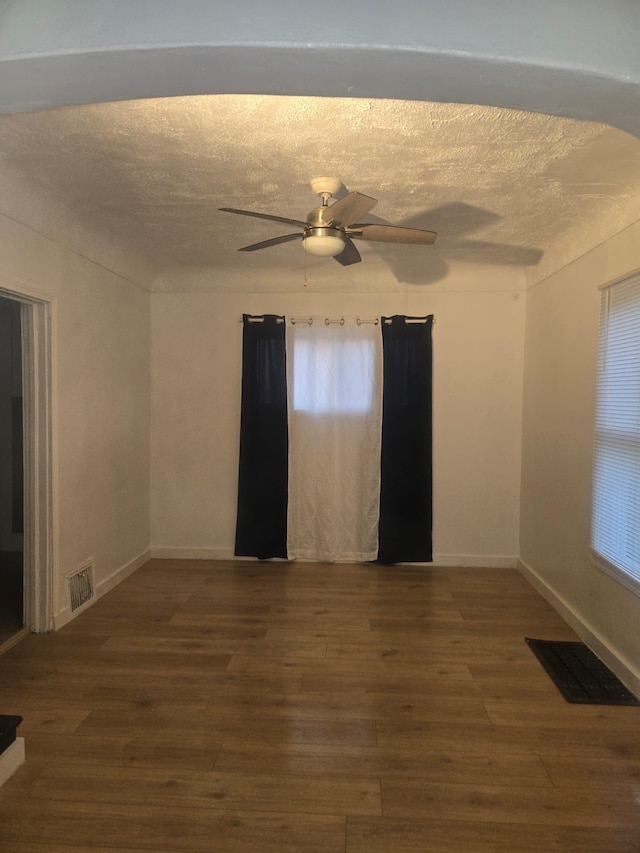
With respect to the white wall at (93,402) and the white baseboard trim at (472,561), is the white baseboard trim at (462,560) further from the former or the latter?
the white wall at (93,402)

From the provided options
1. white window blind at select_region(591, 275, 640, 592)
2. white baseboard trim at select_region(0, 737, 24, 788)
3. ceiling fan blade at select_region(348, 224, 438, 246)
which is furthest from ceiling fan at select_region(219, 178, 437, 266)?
white baseboard trim at select_region(0, 737, 24, 788)

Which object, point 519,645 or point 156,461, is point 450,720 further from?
point 156,461

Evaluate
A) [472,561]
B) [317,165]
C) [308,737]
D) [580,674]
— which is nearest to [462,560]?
[472,561]

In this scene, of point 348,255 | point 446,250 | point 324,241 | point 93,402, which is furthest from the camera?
point 446,250

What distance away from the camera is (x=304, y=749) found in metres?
2.29

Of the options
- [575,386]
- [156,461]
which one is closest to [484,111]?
[575,386]

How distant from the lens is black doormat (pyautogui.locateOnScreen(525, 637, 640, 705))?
2.68 m

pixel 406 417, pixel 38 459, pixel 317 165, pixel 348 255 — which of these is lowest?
pixel 38 459

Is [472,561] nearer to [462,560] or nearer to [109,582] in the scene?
[462,560]

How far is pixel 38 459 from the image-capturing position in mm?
3262

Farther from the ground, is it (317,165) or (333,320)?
(317,165)

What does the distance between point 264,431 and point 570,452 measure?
7.88 feet

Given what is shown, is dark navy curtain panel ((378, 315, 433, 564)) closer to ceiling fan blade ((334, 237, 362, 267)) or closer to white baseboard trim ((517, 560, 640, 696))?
white baseboard trim ((517, 560, 640, 696))

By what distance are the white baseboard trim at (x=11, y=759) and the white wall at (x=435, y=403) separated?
2758mm
